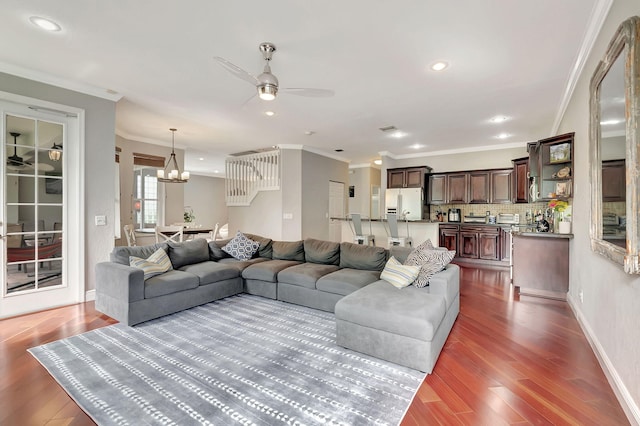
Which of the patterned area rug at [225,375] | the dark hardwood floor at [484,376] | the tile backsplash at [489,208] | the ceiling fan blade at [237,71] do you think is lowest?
the dark hardwood floor at [484,376]

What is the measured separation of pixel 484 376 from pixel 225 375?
187cm

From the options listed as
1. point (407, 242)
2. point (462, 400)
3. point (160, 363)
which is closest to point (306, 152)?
point (407, 242)

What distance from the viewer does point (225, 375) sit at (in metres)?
2.16

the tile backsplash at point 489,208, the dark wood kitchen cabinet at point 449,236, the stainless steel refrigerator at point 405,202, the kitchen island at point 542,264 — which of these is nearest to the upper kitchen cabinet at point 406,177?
the stainless steel refrigerator at point 405,202

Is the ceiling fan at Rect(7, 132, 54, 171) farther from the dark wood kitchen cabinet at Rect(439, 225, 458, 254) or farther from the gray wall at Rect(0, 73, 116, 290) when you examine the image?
the dark wood kitchen cabinet at Rect(439, 225, 458, 254)

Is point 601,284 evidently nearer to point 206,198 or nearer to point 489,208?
point 489,208

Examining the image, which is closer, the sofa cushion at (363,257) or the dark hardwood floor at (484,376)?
the dark hardwood floor at (484,376)

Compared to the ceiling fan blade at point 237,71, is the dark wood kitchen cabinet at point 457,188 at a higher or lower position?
lower

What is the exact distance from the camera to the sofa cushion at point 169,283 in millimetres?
3168

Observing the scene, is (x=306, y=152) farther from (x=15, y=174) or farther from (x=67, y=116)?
(x=15, y=174)

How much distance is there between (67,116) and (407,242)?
5957mm

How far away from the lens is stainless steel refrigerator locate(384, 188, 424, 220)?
756 cm

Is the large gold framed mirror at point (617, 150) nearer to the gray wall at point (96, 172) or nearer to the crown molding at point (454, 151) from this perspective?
the crown molding at point (454, 151)

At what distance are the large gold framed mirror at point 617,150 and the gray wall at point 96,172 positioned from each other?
5080mm
